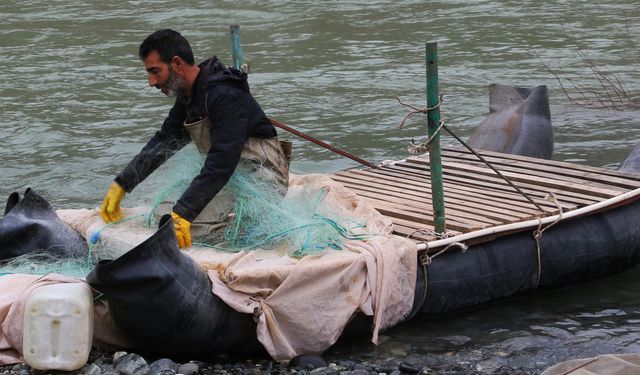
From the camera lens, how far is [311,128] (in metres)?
11.9

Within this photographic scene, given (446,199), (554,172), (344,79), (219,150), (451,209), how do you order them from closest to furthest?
(219,150), (451,209), (446,199), (554,172), (344,79)

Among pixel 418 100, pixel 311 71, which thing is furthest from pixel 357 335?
pixel 311 71

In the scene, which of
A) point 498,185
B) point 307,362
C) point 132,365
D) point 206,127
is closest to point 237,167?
point 206,127

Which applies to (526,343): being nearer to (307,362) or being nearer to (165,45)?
(307,362)

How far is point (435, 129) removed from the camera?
20.9ft

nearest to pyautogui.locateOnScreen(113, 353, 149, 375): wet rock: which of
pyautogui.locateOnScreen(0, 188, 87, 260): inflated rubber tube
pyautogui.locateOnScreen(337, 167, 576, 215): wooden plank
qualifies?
pyautogui.locateOnScreen(0, 188, 87, 260): inflated rubber tube

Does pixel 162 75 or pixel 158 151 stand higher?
pixel 162 75

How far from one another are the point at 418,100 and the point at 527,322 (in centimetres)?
624

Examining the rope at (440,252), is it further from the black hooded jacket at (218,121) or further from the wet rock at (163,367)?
the wet rock at (163,367)

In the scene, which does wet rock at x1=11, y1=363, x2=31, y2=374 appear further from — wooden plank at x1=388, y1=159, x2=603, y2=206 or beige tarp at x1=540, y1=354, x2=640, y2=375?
wooden plank at x1=388, y1=159, x2=603, y2=206

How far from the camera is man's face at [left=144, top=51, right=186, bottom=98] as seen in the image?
614 centimetres

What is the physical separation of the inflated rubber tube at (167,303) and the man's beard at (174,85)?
901 mm

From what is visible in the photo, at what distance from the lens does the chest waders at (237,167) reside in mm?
6375

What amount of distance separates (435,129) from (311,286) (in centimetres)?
119
